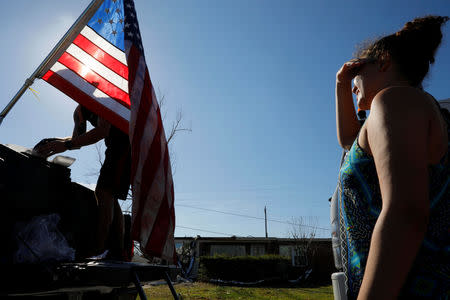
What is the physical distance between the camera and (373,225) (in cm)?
96

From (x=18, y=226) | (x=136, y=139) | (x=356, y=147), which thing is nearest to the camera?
(x=356, y=147)

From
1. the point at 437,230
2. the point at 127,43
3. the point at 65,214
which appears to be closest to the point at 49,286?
the point at 65,214

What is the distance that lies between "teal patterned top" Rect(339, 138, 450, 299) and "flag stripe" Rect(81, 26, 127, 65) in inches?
138

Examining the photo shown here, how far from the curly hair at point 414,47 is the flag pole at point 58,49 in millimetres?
3396

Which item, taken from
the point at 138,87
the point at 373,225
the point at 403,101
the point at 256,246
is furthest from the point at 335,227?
the point at 256,246

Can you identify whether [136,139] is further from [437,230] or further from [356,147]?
[437,230]

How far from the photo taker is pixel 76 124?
3600 millimetres

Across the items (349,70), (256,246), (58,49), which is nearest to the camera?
(349,70)

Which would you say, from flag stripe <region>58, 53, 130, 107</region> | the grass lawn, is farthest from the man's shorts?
the grass lawn

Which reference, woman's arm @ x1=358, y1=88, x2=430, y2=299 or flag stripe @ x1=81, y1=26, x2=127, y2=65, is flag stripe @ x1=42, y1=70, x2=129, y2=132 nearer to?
flag stripe @ x1=81, y1=26, x2=127, y2=65

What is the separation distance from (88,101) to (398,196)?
334cm

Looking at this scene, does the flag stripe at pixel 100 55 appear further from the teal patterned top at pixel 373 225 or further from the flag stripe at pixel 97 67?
the teal patterned top at pixel 373 225

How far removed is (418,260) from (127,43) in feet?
10.4

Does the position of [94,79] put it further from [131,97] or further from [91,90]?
[131,97]
